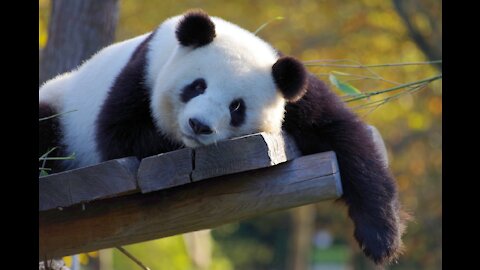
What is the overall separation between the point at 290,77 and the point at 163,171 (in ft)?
2.64

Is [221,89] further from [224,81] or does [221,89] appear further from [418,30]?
[418,30]

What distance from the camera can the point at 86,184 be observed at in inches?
117

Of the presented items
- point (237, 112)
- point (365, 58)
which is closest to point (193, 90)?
point (237, 112)

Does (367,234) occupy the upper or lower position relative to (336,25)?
lower

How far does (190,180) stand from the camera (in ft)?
10.0

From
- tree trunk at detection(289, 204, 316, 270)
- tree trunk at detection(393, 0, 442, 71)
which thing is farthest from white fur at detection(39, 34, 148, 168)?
tree trunk at detection(289, 204, 316, 270)

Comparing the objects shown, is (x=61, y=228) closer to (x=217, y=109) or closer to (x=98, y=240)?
(x=98, y=240)

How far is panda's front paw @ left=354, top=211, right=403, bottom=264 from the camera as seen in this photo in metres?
3.42

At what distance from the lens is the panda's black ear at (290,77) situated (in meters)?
3.46

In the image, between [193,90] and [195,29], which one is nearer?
[193,90]

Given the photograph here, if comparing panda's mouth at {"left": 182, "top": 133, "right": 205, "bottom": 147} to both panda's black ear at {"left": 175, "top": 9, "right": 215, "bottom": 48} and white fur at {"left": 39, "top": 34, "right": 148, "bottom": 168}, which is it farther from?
white fur at {"left": 39, "top": 34, "right": 148, "bottom": 168}

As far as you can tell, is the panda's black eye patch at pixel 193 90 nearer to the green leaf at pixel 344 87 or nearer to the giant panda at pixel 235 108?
the giant panda at pixel 235 108
